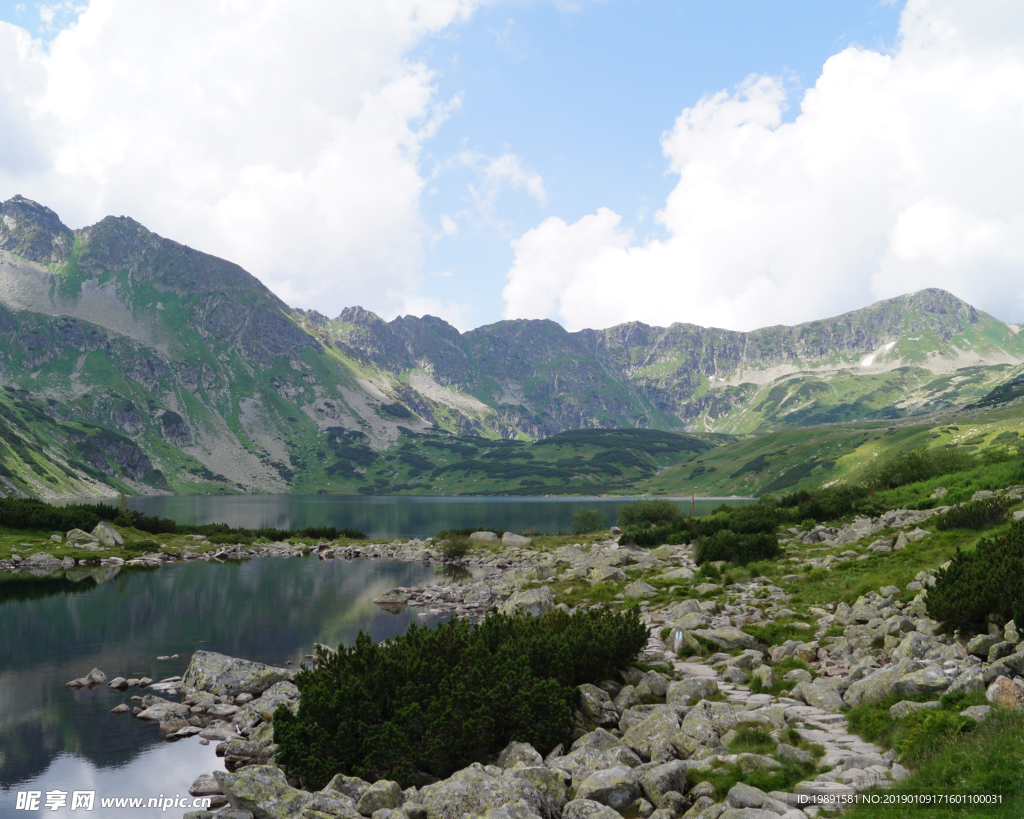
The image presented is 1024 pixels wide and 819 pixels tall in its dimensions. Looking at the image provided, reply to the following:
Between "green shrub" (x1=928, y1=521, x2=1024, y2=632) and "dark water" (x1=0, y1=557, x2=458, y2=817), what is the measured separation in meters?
26.1

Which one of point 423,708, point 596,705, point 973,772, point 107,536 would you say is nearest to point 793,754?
point 973,772

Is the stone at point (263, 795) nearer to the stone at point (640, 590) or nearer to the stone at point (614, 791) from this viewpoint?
the stone at point (614, 791)

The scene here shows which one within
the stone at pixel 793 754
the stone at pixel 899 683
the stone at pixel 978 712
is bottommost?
the stone at pixel 793 754

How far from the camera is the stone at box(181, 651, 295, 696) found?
28203 millimetres

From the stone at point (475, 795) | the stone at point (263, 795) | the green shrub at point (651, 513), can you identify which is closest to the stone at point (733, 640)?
the stone at point (475, 795)

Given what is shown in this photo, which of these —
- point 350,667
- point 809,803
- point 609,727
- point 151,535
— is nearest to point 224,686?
point 350,667

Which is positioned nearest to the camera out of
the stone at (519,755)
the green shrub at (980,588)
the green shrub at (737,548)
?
the stone at (519,755)

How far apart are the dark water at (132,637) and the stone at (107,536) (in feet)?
41.2

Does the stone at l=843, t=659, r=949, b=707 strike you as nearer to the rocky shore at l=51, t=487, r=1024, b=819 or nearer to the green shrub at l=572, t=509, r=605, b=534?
the rocky shore at l=51, t=487, r=1024, b=819

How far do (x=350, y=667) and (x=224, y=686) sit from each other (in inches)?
493

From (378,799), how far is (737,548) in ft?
134

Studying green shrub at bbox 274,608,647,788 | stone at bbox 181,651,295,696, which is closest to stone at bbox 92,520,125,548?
stone at bbox 181,651,295,696

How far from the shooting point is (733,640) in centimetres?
2609

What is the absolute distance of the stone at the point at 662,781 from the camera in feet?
44.6
